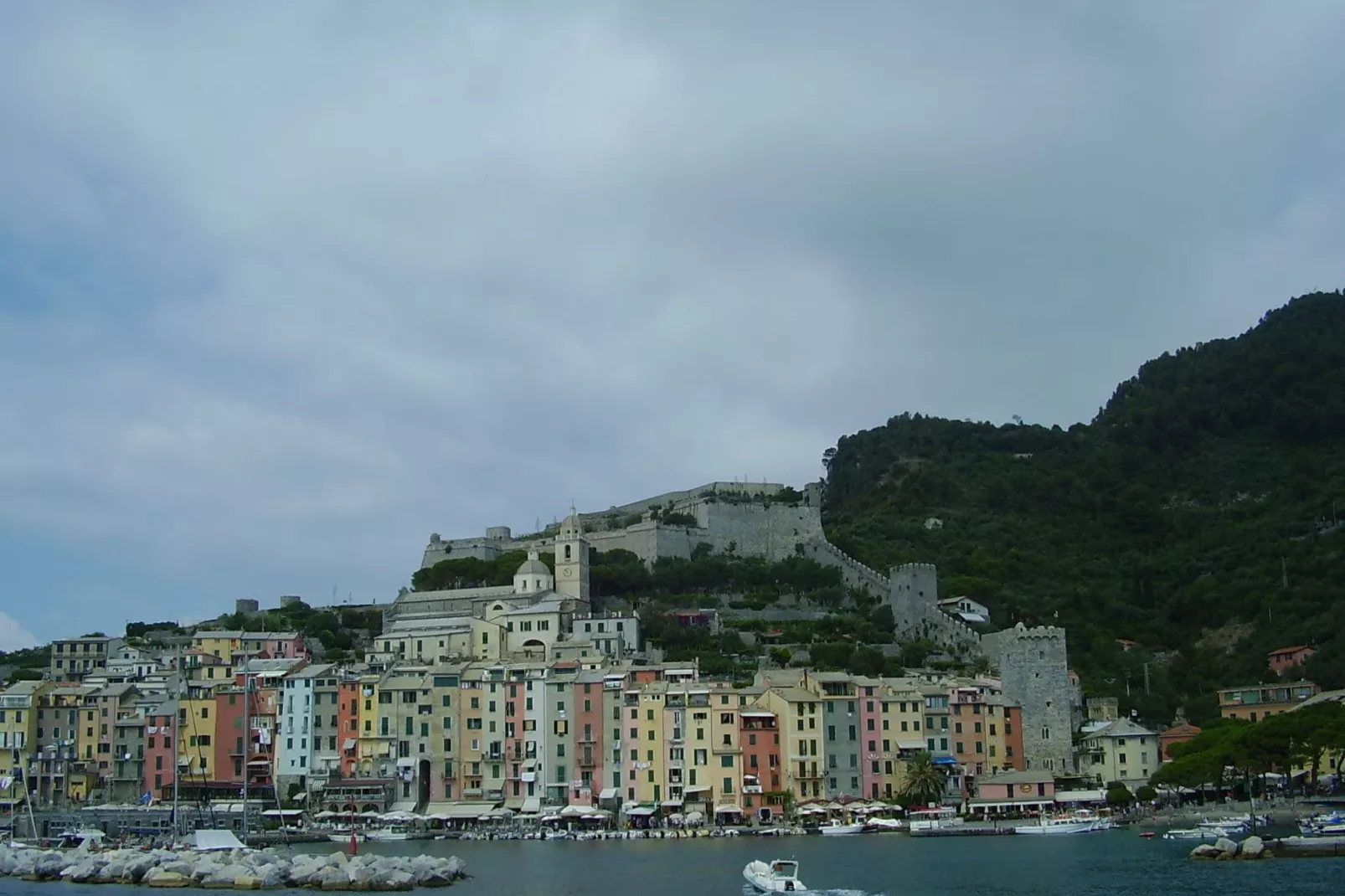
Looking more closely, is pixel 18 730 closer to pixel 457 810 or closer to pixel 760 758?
pixel 457 810

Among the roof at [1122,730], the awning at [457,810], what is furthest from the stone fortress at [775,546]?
the awning at [457,810]

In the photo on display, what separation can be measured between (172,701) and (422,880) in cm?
3387

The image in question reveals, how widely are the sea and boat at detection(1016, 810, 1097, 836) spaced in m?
1.59

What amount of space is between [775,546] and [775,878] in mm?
65895

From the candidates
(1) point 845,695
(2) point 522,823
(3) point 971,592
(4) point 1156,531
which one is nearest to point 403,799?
(2) point 522,823

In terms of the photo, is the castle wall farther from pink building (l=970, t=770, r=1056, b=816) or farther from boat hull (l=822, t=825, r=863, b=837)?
boat hull (l=822, t=825, r=863, b=837)

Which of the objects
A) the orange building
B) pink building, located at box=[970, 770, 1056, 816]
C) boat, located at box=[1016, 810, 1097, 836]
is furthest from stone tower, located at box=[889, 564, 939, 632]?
boat, located at box=[1016, 810, 1097, 836]

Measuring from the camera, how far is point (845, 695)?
242 ft

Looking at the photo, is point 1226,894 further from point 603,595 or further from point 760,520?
point 760,520

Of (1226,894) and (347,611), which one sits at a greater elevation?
(347,611)

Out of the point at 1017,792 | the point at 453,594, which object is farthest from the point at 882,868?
the point at 453,594

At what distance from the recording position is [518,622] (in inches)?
3533

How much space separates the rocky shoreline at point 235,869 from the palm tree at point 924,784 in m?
23.8

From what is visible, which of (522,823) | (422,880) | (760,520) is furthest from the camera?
(760,520)
